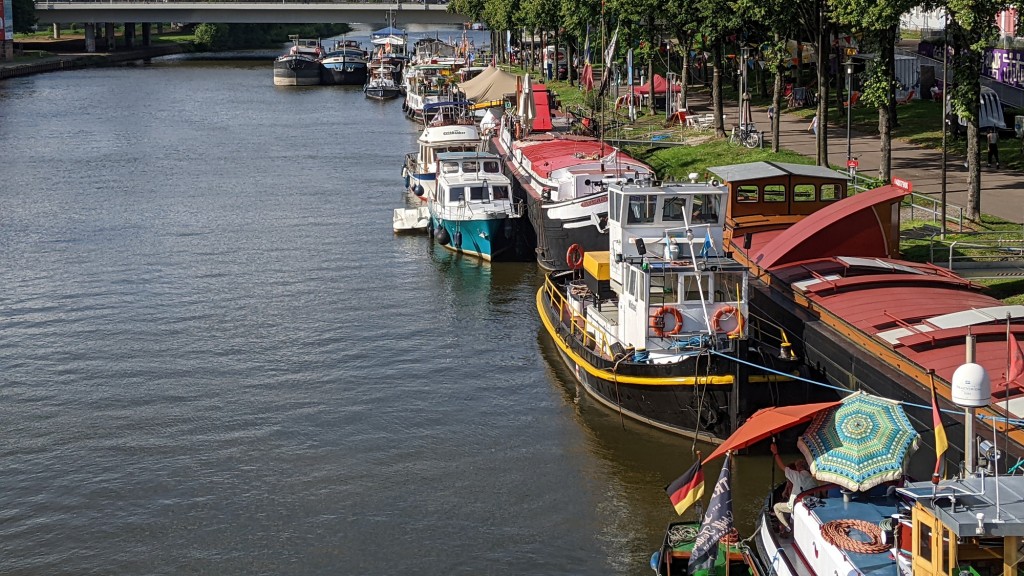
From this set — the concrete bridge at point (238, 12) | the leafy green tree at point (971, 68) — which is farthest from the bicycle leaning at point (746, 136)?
the concrete bridge at point (238, 12)

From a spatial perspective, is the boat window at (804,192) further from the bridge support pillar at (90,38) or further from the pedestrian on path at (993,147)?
the bridge support pillar at (90,38)

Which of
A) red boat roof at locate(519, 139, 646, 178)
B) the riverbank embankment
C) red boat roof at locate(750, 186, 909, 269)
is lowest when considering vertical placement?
red boat roof at locate(750, 186, 909, 269)

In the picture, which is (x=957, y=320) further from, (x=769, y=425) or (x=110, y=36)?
(x=110, y=36)

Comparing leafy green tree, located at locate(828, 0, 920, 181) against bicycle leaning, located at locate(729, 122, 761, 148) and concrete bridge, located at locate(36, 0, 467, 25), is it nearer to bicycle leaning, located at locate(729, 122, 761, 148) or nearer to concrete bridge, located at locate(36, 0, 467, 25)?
bicycle leaning, located at locate(729, 122, 761, 148)

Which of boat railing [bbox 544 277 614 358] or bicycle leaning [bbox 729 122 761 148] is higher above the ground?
bicycle leaning [bbox 729 122 761 148]

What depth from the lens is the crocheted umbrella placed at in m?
20.8

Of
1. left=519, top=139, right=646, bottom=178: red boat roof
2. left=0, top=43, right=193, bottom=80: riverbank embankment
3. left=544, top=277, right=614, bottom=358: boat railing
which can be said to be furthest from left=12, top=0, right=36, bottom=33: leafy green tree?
left=544, top=277, right=614, bottom=358: boat railing

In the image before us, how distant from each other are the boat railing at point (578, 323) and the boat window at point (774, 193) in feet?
22.8

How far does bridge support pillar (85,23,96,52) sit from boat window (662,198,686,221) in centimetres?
15238

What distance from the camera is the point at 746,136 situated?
204 ft

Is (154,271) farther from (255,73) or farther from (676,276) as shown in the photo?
(255,73)

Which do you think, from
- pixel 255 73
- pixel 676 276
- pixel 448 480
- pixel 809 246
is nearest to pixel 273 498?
pixel 448 480

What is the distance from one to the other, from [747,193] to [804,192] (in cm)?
170

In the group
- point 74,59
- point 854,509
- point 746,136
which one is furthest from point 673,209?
point 74,59
